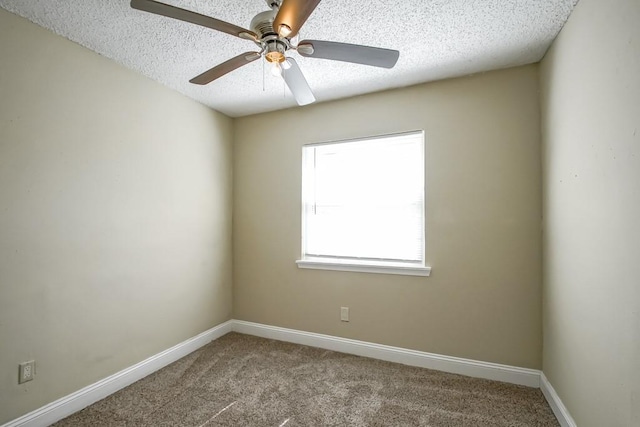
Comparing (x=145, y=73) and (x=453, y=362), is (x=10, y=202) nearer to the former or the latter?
(x=145, y=73)

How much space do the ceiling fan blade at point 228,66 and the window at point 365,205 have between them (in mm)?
1476

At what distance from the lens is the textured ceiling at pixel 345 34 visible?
1.71m

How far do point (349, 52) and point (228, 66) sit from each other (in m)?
0.67

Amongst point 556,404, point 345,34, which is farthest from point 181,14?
point 556,404

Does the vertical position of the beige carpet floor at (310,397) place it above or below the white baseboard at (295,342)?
A: below

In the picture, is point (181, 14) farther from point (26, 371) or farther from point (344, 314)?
point (344, 314)

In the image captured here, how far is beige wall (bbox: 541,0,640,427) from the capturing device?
1.22 meters

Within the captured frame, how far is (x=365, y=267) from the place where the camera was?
282cm

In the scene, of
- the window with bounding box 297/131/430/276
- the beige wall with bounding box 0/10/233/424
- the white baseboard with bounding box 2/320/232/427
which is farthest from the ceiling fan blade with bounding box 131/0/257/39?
the white baseboard with bounding box 2/320/232/427

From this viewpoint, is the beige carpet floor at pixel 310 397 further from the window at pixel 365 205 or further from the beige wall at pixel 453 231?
the window at pixel 365 205

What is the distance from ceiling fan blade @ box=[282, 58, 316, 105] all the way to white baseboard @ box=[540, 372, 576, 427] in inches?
97.0

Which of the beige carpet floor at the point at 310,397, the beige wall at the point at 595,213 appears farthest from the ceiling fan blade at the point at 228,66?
the beige carpet floor at the point at 310,397

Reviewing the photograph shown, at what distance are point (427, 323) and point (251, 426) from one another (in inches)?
61.6

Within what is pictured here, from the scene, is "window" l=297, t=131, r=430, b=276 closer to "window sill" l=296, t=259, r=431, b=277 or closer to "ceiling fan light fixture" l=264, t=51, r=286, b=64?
"window sill" l=296, t=259, r=431, b=277
